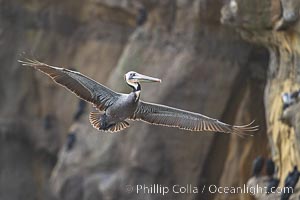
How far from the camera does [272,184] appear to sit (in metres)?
10.9

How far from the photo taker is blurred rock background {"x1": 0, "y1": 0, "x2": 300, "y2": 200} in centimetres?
1161

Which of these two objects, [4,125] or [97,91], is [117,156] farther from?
[97,91]

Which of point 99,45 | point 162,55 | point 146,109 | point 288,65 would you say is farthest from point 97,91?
point 99,45

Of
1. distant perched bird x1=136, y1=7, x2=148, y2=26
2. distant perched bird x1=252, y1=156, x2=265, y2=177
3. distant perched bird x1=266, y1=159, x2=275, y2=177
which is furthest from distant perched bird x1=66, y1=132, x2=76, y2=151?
distant perched bird x1=266, y1=159, x2=275, y2=177

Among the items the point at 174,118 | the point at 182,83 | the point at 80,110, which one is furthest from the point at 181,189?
the point at 174,118

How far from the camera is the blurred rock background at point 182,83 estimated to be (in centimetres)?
1161

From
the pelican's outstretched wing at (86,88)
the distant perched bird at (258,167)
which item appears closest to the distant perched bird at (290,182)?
the distant perched bird at (258,167)

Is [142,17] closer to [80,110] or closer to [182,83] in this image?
[182,83]

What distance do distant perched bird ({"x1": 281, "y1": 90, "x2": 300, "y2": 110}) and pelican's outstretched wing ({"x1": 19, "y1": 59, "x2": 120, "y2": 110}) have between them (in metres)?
2.52

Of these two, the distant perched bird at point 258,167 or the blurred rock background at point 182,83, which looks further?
the distant perched bird at point 258,167

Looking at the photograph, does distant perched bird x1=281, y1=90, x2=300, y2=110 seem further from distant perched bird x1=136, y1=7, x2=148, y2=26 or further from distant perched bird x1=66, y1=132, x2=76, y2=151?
distant perched bird x1=66, y1=132, x2=76, y2=151

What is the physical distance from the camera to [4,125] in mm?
19484

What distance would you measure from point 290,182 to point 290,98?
1.26m

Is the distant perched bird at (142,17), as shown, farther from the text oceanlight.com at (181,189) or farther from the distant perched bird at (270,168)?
the distant perched bird at (270,168)
